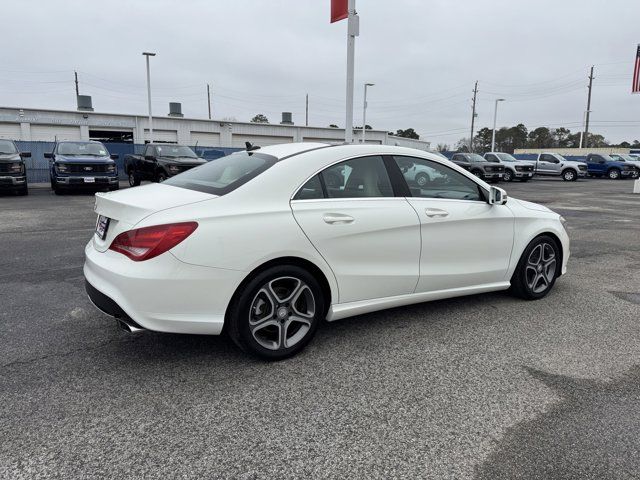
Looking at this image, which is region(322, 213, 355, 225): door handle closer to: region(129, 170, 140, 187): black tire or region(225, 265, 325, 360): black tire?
region(225, 265, 325, 360): black tire

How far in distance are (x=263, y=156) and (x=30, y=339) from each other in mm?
2287

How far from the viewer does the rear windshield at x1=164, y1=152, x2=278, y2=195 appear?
135 inches

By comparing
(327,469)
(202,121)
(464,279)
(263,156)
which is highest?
(202,121)

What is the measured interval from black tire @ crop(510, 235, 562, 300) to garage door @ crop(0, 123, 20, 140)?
38.8m

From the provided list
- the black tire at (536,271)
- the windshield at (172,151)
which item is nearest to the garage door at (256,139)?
the windshield at (172,151)

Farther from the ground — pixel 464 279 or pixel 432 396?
pixel 464 279

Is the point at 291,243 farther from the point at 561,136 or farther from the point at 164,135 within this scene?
the point at 561,136

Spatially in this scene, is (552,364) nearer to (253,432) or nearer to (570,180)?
(253,432)

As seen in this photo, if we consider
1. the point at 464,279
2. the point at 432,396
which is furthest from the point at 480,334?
the point at 432,396

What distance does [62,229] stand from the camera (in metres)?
8.93

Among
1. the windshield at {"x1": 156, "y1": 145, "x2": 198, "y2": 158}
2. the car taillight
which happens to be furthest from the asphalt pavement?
the windshield at {"x1": 156, "y1": 145, "x2": 198, "y2": 158}

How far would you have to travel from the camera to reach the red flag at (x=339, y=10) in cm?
1119

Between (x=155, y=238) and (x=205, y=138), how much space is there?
41.2 meters

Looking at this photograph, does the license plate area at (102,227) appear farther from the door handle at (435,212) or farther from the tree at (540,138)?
the tree at (540,138)
